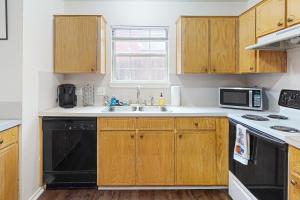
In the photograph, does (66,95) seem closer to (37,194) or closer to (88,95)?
(88,95)

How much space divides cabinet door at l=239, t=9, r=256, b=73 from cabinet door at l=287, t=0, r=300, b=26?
0.62m

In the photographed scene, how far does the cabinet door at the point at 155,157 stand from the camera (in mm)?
2984

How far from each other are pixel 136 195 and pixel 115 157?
49 centimetres

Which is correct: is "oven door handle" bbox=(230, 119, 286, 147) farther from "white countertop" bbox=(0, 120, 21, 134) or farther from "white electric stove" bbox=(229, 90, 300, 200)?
"white countertop" bbox=(0, 120, 21, 134)

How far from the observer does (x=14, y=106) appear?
2479 millimetres

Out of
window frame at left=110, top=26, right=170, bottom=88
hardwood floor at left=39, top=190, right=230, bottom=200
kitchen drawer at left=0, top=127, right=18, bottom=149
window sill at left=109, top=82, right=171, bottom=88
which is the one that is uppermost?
window frame at left=110, top=26, right=170, bottom=88

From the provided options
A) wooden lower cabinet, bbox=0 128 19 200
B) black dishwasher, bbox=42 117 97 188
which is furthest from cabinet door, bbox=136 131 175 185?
wooden lower cabinet, bbox=0 128 19 200

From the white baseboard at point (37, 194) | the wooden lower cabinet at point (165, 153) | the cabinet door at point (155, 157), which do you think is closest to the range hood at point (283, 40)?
the wooden lower cabinet at point (165, 153)

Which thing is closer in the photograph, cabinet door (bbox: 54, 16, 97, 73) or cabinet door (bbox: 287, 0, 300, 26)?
cabinet door (bbox: 287, 0, 300, 26)

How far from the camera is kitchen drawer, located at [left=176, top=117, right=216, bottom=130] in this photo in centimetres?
299

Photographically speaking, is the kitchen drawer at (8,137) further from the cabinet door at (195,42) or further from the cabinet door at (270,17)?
the cabinet door at (270,17)

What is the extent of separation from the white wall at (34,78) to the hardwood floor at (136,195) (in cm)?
27

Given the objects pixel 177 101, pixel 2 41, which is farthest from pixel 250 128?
pixel 2 41

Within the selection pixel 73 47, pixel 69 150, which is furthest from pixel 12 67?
pixel 69 150
